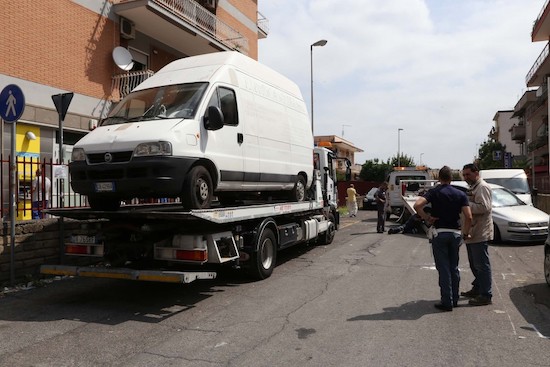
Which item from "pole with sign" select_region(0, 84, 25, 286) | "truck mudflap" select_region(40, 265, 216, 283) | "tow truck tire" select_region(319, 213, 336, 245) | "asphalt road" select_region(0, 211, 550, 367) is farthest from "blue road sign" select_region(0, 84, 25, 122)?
"tow truck tire" select_region(319, 213, 336, 245)

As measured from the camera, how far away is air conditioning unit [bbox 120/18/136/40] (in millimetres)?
15367

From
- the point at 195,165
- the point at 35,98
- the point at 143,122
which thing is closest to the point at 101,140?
the point at 143,122

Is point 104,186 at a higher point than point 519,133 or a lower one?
lower

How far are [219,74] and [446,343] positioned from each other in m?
4.77

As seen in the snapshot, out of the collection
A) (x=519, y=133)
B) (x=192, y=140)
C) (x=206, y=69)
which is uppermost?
(x=519, y=133)

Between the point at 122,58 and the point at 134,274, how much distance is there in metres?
11.3

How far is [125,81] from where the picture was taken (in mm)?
15352

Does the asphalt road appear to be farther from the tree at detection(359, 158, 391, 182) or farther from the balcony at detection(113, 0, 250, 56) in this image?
the tree at detection(359, 158, 391, 182)

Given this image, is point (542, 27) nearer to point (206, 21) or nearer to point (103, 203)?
point (206, 21)

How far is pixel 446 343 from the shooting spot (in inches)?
172

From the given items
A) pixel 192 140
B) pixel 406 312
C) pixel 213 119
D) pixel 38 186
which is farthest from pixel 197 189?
pixel 38 186

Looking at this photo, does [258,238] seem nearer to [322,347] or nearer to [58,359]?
[322,347]

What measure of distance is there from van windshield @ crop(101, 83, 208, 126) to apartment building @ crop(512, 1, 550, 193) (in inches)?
1004

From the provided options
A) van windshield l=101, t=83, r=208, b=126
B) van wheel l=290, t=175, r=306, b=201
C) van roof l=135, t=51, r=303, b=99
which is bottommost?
van wheel l=290, t=175, r=306, b=201
